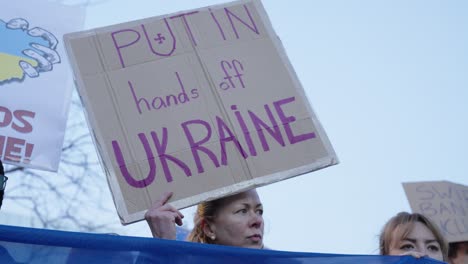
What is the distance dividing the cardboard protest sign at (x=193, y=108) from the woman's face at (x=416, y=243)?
18.4 inches

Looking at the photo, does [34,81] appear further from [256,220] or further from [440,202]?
[440,202]

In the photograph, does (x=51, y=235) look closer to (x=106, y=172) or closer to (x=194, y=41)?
(x=106, y=172)

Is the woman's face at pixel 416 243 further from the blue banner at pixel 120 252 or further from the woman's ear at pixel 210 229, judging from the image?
the blue banner at pixel 120 252

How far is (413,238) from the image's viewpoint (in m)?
2.87

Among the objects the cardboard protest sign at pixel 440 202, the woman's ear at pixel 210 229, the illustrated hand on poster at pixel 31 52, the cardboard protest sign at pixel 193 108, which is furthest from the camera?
the cardboard protest sign at pixel 440 202

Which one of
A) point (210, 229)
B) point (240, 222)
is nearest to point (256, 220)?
point (240, 222)

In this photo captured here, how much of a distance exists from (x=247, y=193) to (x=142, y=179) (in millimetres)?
447

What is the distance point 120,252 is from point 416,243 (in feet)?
4.83

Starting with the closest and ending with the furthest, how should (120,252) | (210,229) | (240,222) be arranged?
(120,252) < (240,222) < (210,229)

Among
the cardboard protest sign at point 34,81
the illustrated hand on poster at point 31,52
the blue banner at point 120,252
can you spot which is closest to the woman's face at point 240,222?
the blue banner at point 120,252

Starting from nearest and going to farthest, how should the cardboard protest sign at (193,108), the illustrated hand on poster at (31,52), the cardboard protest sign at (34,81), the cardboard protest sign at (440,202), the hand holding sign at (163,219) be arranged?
the hand holding sign at (163,219) < the cardboard protest sign at (193,108) < the cardboard protest sign at (34,81) < the illustrated hand on poster at (31,52) < the cardboard protest sign at (440,202)

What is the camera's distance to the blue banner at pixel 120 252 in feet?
Answer: 5.94

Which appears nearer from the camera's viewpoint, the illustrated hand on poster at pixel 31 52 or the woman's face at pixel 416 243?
the woman's face at pixel 416 243

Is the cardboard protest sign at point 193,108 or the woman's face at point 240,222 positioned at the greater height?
the cardboard protest sign at point 193,108
